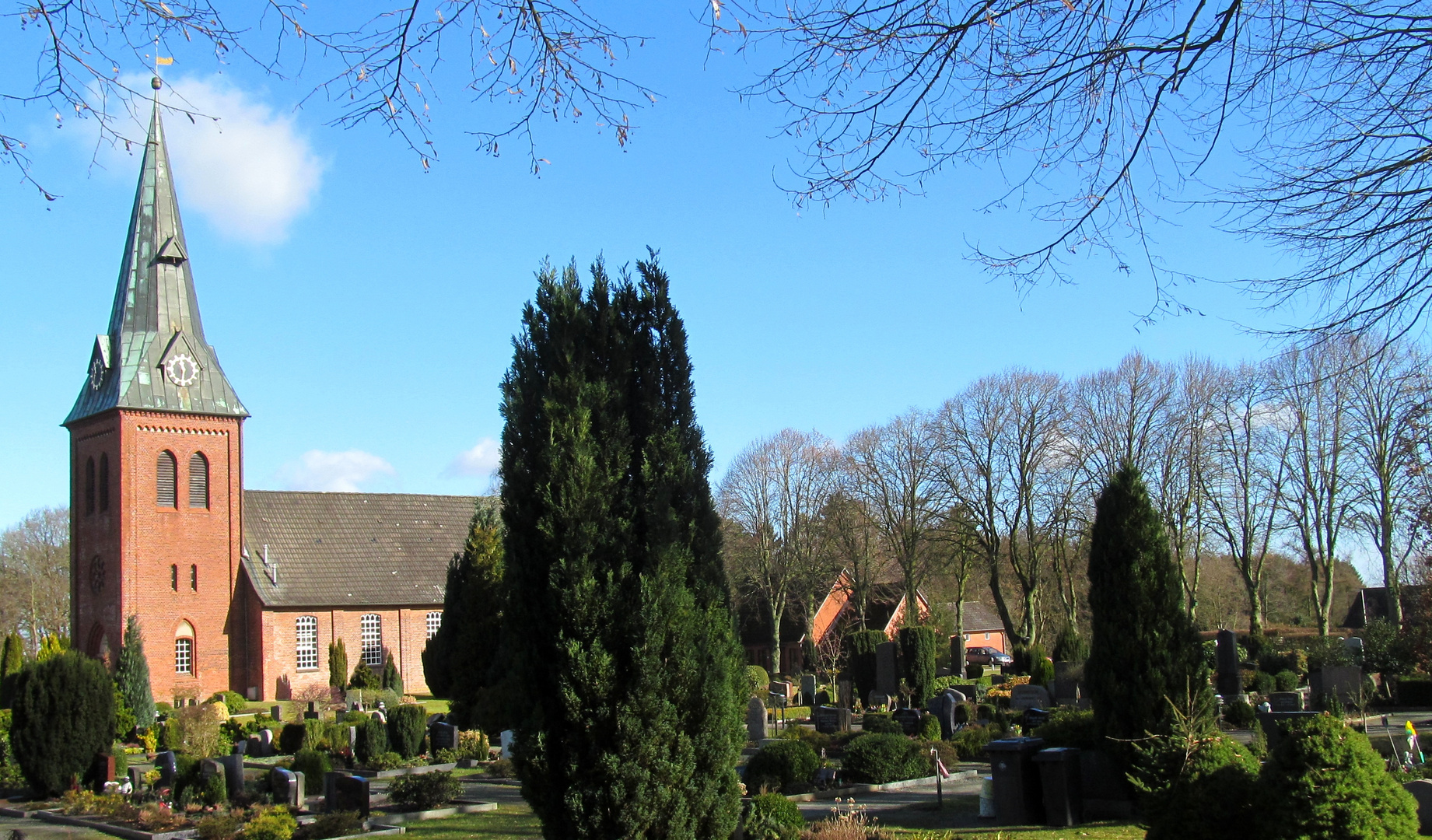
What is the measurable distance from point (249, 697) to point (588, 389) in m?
37.5

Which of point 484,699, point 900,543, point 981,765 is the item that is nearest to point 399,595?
point 900,543

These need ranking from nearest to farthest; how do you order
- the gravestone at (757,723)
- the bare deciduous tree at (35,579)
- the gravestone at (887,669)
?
the gravestone at (757,723) < the gravestone at (887,669) < the bare deciduous tree at (35,579)

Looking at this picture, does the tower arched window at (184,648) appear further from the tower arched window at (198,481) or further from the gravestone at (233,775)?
the gravestone at (233,775)

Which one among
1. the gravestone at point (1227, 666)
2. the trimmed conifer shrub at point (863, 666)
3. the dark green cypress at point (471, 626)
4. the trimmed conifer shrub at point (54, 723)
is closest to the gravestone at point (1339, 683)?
the gravestone at point (1227, 666)

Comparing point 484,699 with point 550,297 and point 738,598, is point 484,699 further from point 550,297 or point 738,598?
point 738,598

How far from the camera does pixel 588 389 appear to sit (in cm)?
843

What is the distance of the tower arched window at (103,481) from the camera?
131ft

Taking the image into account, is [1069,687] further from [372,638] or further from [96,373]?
[96,373]

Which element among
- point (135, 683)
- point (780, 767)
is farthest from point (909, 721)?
point (135, 683)

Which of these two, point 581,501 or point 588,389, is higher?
point 588,389

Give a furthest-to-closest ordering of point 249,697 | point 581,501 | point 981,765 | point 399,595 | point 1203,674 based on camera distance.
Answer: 1. point 399,595
2. point 249,697
3. point 981,765
4. point 1203,674
5. point 581,501

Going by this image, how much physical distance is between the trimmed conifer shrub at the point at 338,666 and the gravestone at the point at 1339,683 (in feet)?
104

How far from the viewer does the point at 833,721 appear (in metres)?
22.4

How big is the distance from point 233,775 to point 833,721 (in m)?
11.1
